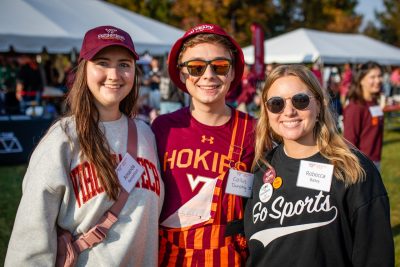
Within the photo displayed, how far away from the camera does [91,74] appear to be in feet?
6.43

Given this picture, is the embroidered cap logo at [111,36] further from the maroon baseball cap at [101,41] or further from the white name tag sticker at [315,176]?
the white name tag sticker at [315,176]

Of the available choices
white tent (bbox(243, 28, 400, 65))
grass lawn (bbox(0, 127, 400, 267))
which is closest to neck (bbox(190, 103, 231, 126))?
grass lawn (bbox(0, 127, 400, 267))

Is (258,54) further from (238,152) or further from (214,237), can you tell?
(214,237)

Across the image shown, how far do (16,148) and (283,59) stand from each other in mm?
10229

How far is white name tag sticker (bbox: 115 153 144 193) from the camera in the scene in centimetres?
190

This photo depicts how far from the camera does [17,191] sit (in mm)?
6379

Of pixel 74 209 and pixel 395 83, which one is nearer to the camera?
pixel 74 209

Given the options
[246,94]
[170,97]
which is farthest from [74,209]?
[246,94]

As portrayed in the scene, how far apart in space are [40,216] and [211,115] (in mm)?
987

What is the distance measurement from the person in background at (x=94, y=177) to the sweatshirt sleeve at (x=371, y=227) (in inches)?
34.6

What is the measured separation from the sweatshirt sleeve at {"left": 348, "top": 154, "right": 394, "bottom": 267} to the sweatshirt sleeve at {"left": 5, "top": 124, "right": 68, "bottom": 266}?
1206 mm

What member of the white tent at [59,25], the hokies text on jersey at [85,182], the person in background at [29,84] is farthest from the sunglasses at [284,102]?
the person in background at [29,84]

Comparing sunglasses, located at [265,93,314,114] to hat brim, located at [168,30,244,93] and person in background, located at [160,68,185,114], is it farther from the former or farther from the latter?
person in background, located at [160,68,185,114]

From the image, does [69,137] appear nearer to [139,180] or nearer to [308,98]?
[139,180]
